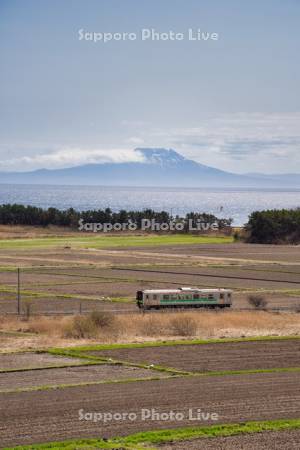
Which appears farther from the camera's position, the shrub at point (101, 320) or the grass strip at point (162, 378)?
the shrub at point (101, 320)

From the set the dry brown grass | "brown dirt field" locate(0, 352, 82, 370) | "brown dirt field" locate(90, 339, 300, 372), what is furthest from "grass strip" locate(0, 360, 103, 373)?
the dry brown grass

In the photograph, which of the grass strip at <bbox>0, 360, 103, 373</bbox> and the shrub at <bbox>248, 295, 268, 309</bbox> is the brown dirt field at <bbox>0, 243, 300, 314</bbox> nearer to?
the shrub at <bbox>248, 295, 268, 309</bbox>

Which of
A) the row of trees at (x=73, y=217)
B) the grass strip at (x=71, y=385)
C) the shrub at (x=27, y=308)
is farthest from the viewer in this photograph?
the row of trees at (x=73, y=217)

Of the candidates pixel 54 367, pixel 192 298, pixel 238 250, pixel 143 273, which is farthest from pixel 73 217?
pixel 54 367

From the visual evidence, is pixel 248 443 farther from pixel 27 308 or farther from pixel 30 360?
pixel 27 308

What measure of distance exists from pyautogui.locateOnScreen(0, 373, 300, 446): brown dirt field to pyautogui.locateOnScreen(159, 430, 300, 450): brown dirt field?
1.72 metres

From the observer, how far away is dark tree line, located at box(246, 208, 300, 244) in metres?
129

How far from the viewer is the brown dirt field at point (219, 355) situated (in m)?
36.8

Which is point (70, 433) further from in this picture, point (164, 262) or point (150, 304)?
point (164, 262)

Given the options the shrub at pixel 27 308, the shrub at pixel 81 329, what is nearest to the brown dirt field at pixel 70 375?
the shrub at pixel 81 329

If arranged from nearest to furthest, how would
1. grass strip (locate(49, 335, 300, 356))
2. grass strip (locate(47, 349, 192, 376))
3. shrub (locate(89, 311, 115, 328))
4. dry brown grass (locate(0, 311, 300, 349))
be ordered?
grass strip (locate(47, 349, 192, 376))
grass strip (locate(49, 335, 300, 356))
dry brown grass (locate(0, 311, 300, 349))
shrub (locate(89, 311, 115, 328))

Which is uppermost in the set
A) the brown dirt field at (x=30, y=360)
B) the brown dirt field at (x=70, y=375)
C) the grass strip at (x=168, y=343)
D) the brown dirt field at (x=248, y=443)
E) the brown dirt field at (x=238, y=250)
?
the brown dirt field at (x=238, y=250)

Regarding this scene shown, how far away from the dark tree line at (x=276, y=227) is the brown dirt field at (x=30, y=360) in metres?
93.3

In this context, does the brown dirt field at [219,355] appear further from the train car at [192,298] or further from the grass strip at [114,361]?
the train car at [192,298]
